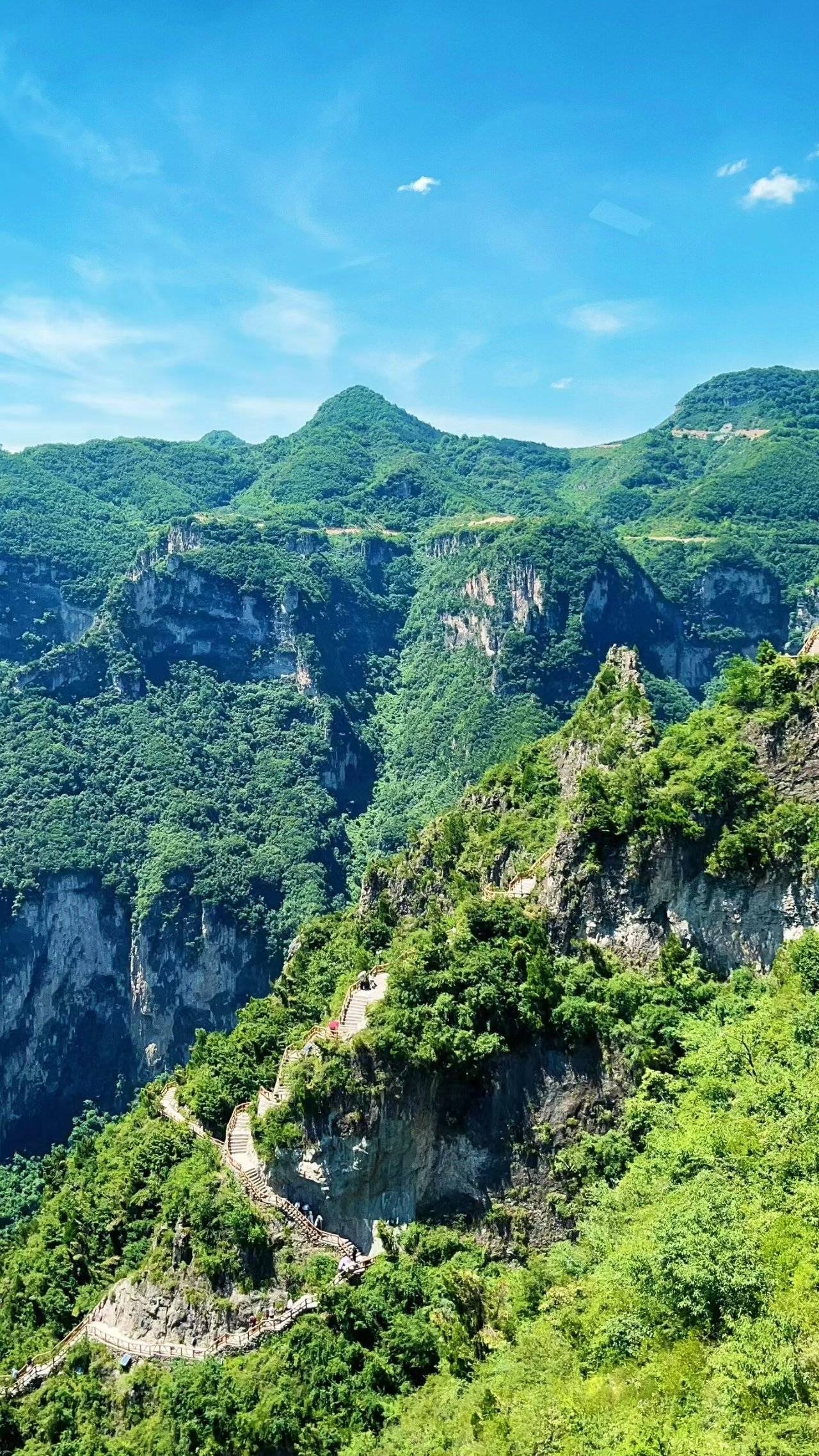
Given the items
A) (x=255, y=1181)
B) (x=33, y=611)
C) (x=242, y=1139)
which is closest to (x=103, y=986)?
(x=33, y=611)

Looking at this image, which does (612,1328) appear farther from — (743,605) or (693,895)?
(743,605)

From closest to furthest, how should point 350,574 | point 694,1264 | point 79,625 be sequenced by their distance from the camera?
point 694,1264, point 79,625, point 350,574

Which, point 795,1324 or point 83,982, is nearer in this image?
point 795,1324

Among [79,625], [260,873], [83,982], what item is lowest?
[83,982]

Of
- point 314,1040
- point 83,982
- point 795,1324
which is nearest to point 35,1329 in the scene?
point 314,1040

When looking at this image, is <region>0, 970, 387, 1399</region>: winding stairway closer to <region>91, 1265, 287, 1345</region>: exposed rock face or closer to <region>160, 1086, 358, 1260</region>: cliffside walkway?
<region>160, 1086, 358, 1260</region>: cliffside walkway

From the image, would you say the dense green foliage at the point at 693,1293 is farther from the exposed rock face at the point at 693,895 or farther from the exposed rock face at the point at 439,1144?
the exposed rock face at the point at 439,1144

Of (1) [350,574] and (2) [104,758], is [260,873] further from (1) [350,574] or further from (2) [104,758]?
(1) [350,574]
